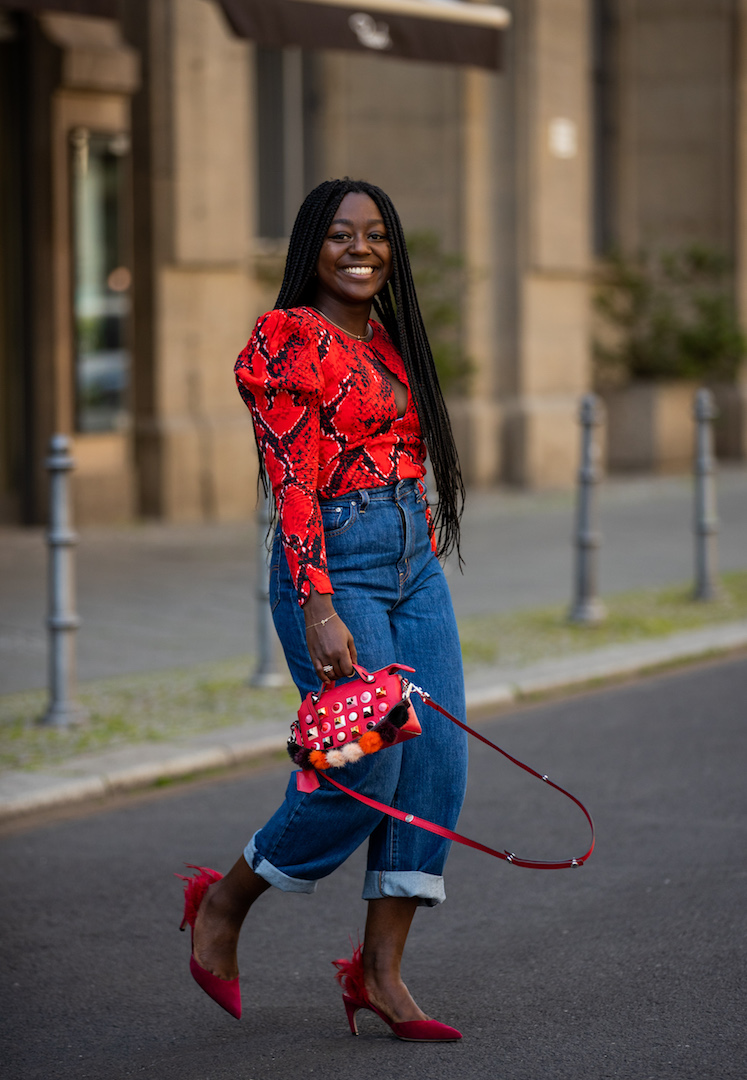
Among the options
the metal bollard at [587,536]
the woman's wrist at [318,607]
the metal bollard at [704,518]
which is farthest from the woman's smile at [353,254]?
the metal bollard at [704,518]

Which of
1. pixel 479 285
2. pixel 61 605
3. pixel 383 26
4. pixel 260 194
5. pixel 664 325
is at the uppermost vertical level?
pixel 383 26

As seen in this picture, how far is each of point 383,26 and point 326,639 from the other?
28.7 ft

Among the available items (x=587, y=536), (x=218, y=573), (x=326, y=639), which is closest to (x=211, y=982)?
(x=326, y=639)

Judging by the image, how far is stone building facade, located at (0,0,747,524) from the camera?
12.5 m

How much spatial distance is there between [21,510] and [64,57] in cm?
347

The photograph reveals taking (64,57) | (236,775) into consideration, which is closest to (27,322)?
(64,57)

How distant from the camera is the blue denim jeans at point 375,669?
132 inches

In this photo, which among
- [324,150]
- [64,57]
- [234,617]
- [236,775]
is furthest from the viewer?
[324,150]

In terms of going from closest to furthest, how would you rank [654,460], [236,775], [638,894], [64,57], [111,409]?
1. [638,894]
2. [236,775]
3. [64,57]
4. [111,409]
5. [654,460]

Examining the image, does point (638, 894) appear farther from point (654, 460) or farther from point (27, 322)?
point (654, 460)

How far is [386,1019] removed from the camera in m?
3.48

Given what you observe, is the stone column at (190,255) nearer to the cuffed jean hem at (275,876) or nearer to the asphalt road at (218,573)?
the asphalt road at (218,573)

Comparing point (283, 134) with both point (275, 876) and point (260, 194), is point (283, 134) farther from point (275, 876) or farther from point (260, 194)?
point (275, 876)

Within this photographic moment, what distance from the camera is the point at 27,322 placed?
12539mm
